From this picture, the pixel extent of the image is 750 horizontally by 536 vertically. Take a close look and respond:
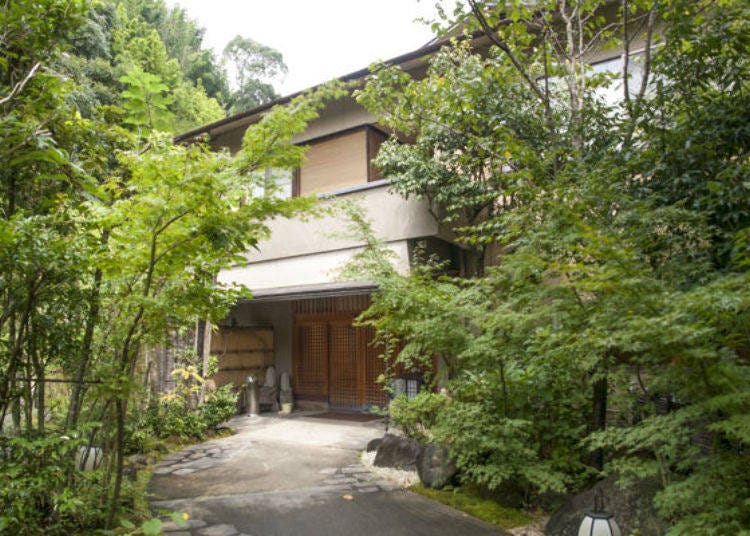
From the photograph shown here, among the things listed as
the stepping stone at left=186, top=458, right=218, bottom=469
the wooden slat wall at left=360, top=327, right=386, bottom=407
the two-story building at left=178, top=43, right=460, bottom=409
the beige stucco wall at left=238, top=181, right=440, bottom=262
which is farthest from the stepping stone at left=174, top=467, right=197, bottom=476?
the wooden slat wall at left=360, top=327, right=386, bottom=407

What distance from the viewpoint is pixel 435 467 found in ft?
21.8

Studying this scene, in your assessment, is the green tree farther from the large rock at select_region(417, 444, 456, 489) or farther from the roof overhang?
the large rock at select_region(417, 444, 456, 489)

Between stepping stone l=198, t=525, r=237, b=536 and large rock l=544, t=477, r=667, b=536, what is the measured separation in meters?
3.27

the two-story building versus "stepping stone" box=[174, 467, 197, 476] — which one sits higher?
the two-story building

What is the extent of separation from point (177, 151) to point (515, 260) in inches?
137

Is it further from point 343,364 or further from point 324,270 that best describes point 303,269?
point 343,364

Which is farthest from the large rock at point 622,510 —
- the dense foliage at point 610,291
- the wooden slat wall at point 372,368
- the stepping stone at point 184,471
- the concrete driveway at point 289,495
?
the wooden slat wall at point 372,368

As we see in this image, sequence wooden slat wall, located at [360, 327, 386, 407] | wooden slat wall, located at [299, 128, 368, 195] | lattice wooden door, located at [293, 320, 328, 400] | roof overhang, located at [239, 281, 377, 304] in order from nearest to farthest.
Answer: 1. roof overhang, located at [239, 281, 377, 304]
2. wooden slat wall, located at [299, 128, 368, 195]
3. wooden slat wall, located at [360, 327, 386, 407]
4. lattice wooden door, located at [293, 320, 328, 400]

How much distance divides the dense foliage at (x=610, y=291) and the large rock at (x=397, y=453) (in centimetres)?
34

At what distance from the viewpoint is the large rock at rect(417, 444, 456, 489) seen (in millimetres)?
6523

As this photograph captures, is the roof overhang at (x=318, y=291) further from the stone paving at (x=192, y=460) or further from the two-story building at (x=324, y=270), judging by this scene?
the stone paving at (x=192, y=460)

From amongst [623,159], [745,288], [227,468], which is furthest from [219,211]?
[227,468]

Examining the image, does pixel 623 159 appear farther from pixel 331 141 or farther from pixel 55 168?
pixel 331 141

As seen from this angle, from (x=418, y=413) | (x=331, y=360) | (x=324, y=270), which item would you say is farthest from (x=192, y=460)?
(x=331, y=360)
